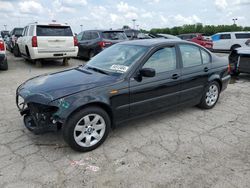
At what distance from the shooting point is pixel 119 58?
406 cm

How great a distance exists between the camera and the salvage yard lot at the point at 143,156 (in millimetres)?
2732

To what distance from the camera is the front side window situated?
12.7 ft

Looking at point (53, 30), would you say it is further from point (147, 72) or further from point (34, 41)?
point (147, 72)

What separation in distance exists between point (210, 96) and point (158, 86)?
1.72 metres

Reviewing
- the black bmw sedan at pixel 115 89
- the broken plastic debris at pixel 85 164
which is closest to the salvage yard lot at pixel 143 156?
the broken plastic debris at pixel 85 164

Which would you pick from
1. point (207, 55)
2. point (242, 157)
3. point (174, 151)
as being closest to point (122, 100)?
point (174, 151)

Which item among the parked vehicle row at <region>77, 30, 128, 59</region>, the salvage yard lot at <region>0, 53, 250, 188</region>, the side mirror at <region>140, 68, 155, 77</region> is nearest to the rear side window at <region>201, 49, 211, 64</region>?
the salvage yard lot at <region>0, 53, 250, 188</region>

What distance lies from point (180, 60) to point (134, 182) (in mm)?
2431

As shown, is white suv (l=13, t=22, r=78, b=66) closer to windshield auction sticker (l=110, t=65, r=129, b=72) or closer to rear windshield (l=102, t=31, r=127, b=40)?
rear windshield (l=102, t=31, r=127, b=40)

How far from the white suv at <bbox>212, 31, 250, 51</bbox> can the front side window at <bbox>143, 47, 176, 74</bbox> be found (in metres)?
15.0

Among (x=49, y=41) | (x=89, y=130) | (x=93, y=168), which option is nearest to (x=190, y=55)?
(x=89, y=130)

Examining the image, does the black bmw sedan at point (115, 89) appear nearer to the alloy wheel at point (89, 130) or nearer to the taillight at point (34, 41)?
the alloy wheel at point (89, 130)

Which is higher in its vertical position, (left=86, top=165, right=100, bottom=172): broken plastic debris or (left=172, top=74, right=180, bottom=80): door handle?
(left=172, top=74, right=180, bottom=80): door handle

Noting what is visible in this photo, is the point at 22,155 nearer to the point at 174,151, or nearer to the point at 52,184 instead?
the point at 52,184
